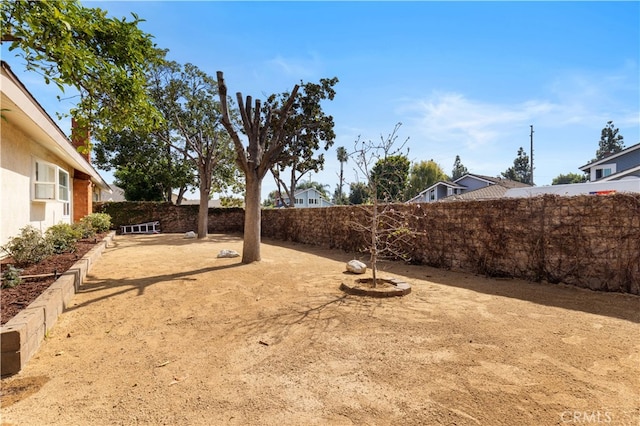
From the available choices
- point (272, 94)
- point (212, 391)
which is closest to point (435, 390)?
point (212, 391)

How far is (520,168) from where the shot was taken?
212 ft

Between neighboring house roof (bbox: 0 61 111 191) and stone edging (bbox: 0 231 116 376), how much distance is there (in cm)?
201

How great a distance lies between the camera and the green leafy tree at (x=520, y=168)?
62125mm

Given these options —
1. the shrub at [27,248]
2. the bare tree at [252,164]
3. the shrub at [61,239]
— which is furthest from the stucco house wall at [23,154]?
the bare tree at [252,164]

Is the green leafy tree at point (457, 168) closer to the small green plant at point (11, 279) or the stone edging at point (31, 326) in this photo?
the stone edging at point (31, 326)

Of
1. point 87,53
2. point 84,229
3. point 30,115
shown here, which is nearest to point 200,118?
point 84,229

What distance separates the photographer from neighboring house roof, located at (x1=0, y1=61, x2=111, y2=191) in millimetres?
4781

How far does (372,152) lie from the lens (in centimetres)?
600

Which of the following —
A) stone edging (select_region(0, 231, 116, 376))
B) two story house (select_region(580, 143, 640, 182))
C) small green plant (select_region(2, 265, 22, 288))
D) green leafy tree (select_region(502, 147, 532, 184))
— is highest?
green leafy tree (select_region(502, 147, 532, 184))

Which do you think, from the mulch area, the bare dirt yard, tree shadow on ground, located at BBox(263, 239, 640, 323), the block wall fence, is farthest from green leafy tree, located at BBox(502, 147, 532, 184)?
the mulch area

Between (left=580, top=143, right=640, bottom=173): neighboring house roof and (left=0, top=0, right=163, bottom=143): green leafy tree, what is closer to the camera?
(left=0, top=0, right=163, bottom=143): green leafy tree

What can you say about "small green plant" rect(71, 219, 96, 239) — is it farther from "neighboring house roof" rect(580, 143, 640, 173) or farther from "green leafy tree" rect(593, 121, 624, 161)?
"green leafy tree" rect(593, 121, 624, 161)

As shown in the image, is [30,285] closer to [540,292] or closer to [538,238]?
[540,292]

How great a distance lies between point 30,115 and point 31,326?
16.8 feet
